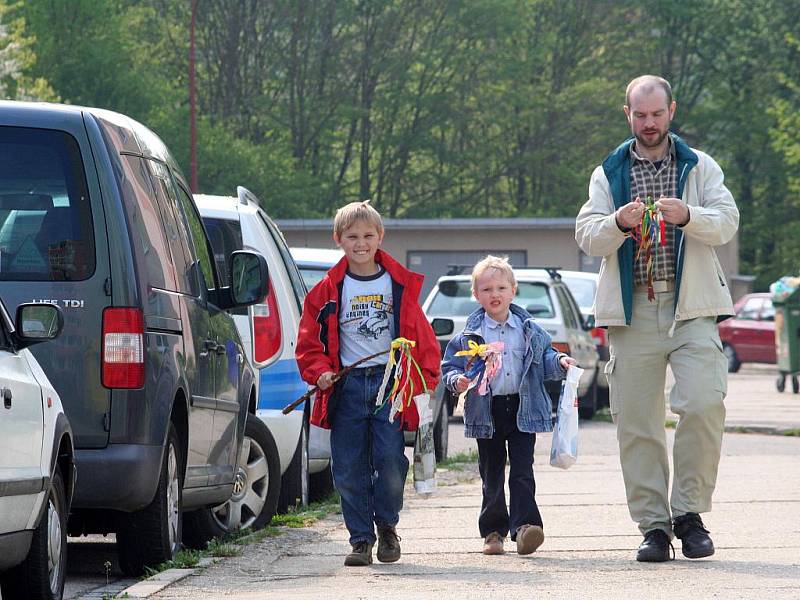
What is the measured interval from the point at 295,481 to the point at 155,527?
3087mm

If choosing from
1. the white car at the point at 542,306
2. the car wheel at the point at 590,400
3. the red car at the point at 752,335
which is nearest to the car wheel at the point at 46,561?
the white car at the point at 542,306

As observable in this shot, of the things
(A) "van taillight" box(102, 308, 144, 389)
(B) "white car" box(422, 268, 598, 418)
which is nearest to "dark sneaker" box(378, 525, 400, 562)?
(A) "van taillight" box(102, 308, 144, 389)

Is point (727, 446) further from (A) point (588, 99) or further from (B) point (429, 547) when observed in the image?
(A) point (588, 99)

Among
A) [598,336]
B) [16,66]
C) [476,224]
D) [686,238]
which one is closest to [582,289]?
[598,336]

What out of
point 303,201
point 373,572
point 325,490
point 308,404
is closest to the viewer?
point 373,572

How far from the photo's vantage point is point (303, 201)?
59.0 meters

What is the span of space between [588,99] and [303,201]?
427 inches

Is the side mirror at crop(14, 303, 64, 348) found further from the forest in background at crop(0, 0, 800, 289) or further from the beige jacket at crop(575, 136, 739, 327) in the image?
the forest in background at crop(0, 0, 800, 289)

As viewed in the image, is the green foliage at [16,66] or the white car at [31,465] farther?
the green foliage at [16,66]

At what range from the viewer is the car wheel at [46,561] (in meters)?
5.98

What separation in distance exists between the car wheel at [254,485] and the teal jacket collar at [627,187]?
2.41 metres

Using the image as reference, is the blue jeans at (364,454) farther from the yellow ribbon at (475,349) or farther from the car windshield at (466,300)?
the car windshield at (466,300)

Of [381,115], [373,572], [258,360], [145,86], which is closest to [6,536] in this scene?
[373,572]

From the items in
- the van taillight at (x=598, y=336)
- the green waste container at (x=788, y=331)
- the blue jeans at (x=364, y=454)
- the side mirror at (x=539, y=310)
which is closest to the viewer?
the blue jeans at (x=364, y=454)
